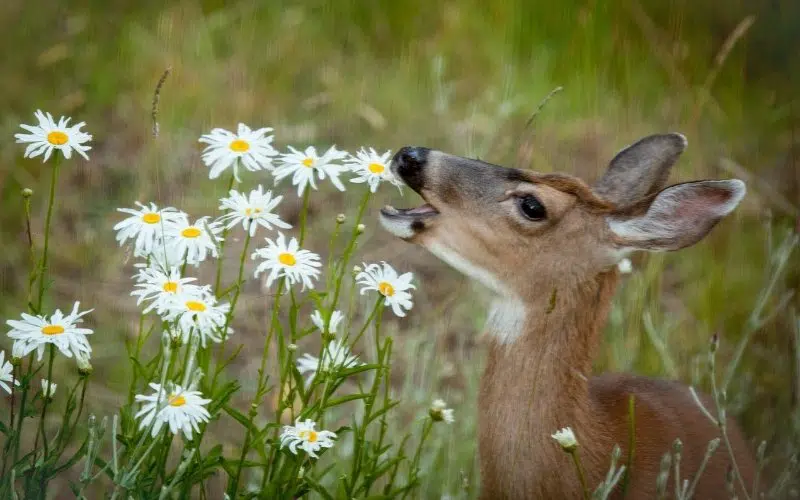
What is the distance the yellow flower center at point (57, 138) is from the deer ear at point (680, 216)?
→ 3.44 ft

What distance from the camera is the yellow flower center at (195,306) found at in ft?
5.95

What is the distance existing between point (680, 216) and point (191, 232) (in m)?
0.90

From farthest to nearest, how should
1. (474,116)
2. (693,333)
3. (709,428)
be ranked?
(474,116)
(693,333)
(709,428)

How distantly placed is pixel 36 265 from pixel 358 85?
1.56 meters

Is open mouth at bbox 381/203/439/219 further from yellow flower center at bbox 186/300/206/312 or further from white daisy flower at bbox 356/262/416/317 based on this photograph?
yellow flower center at bbox 186/300/206/312

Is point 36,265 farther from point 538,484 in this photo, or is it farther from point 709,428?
point 709,428

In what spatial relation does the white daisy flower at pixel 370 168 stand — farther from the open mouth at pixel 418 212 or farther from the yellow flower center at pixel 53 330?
the yellow flower center at pixel 53 330

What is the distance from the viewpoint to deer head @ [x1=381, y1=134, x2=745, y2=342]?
236cm

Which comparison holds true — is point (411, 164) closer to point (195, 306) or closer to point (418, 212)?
point (418, 212)

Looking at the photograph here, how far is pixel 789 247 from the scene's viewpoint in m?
2.74

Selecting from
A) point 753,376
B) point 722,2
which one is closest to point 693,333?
point 753,376

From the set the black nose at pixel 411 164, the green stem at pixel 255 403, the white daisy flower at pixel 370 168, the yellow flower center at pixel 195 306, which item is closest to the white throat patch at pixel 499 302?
the black nose at pixel 411 164

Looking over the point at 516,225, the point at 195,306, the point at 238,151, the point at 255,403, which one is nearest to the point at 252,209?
the point at 238,151

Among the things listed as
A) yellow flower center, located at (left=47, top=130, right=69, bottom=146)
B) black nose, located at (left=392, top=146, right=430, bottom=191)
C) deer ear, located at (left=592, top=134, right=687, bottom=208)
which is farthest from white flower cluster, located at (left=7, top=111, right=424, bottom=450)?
deer ear, located at (left=592, top=134, right=687, bottom=208)
